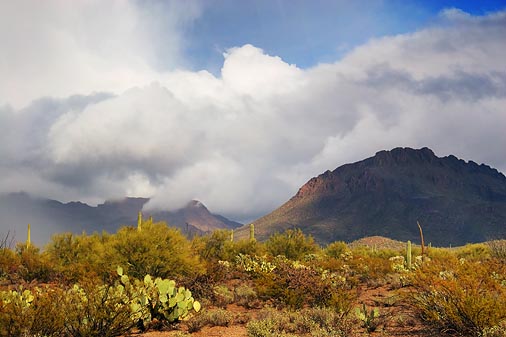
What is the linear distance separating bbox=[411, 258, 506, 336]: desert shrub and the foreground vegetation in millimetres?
22

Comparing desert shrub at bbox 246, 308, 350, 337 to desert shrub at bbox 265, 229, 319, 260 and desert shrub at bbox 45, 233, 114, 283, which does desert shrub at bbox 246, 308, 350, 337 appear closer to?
desert shrub at bbox 45, 233, 114, 283

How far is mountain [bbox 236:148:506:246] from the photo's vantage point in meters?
128

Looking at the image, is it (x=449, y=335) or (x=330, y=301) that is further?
(x=330, y=301)

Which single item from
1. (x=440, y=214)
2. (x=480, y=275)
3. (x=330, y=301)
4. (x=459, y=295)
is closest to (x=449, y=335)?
(x=459, y=295)

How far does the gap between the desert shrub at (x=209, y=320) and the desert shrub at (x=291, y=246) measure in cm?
1587

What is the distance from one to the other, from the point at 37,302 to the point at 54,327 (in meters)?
0.62

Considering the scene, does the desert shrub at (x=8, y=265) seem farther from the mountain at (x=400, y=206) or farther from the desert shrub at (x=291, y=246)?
the mountain at (x=400, y=206)

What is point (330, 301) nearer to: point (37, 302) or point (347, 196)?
point (37, 302)

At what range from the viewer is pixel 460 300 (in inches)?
401

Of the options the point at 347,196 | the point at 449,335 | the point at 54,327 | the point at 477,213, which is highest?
the point at 347,196

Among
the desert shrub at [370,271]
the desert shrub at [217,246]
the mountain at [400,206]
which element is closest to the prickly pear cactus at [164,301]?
the desert shrub at [370,271]

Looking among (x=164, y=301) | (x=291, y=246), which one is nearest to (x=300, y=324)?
(x=164, y=301)

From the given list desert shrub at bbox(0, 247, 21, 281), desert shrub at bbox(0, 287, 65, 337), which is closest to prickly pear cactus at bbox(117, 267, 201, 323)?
desert shrub at bbox(0, 287, 65, 337)

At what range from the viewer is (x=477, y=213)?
138m
